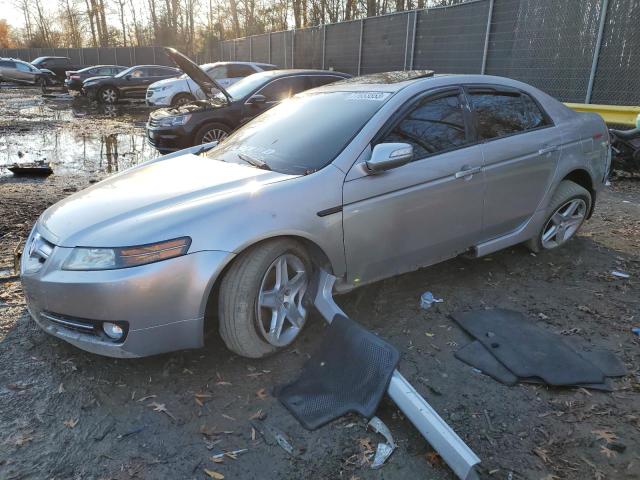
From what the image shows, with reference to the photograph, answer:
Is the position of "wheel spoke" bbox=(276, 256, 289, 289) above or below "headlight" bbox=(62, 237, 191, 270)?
below

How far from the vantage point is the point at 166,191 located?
3004 mm

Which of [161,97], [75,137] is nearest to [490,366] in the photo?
[75,137]

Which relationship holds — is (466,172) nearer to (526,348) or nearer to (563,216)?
(526,348)

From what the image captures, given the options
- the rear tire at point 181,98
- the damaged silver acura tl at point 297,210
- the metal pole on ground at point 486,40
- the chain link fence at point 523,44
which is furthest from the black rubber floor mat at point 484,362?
the rear tire at point 181,98

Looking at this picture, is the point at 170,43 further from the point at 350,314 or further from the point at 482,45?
the point at 350,314

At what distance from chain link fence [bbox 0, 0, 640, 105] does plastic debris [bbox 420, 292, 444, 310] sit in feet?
25.7

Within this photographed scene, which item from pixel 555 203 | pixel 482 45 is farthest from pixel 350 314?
pixel 482 45

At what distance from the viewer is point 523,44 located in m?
10.8

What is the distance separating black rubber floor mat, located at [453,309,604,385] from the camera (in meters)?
2.84

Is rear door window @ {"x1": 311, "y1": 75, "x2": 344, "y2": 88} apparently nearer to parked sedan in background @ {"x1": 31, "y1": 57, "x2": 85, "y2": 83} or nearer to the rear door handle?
the rear door handle

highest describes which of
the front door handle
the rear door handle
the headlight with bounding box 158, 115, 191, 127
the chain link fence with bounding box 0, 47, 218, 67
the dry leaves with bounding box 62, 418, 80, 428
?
the chain link fence with bounding box 0, 47, 218, 67

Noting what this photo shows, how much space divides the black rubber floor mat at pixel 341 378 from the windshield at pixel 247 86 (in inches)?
272

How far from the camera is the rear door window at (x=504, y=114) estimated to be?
3.82 m

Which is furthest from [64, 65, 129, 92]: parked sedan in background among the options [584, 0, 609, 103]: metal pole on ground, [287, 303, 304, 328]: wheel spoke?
[287, 303, 304, 328]: wheel spoke
